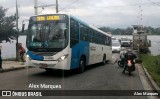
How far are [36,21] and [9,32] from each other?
53.9ft

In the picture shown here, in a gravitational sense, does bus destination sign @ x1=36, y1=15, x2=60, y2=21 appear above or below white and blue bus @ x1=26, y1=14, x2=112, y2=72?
above

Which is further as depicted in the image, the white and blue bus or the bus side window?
the bus side window

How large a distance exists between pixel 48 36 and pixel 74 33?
1561 mm

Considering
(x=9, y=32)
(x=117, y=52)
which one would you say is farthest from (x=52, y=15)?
(x=117, y=52)

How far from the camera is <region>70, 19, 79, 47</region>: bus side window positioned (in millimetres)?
15156

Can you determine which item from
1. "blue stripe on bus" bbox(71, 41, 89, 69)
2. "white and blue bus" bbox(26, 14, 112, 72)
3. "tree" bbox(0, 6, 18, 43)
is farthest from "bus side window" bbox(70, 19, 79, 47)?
"tree" bbox(0, 6, 18, 43)

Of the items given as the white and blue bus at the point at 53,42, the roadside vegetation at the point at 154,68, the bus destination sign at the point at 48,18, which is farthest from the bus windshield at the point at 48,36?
the roadside vegetation at the point at 154,68

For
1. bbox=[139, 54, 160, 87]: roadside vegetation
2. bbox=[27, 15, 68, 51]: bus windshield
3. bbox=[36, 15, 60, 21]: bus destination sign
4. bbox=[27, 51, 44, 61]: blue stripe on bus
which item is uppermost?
bbox=[36, 15, 60, 21]: bus destination sign

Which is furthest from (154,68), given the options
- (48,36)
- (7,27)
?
(7,27)

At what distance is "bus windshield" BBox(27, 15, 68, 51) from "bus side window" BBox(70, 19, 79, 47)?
489 millimetres

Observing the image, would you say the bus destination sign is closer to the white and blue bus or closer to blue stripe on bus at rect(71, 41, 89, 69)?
the white and blue bus

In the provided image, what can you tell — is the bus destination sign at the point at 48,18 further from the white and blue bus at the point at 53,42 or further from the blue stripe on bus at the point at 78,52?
the blue stripe on bus at the point at 78,52

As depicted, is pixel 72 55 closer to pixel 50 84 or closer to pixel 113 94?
pixel 50 84

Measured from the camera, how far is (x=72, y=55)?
15.3 metres
